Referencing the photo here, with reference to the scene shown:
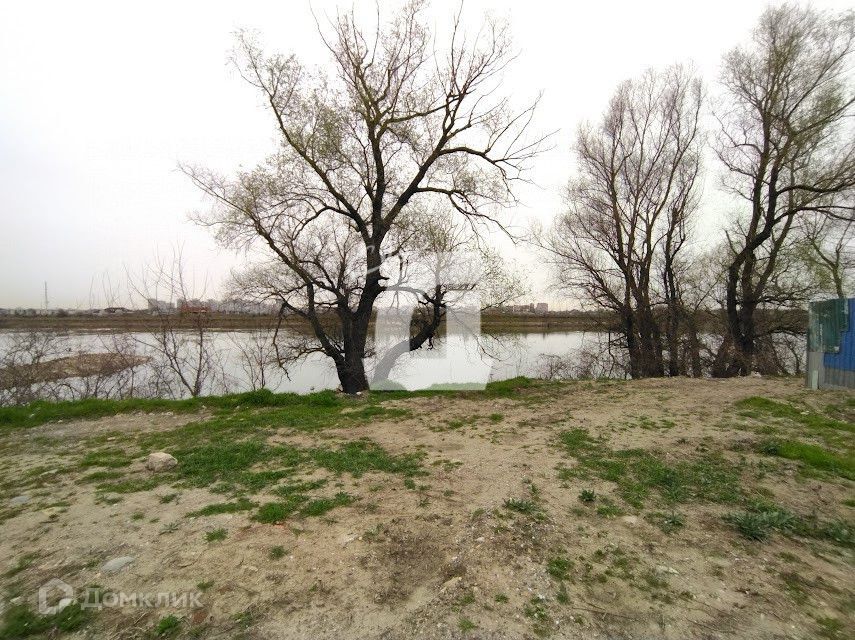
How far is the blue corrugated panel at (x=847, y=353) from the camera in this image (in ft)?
25.7

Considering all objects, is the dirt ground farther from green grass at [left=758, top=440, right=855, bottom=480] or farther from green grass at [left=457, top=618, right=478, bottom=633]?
green grass at [left=758, top=440, right=855, bottom=480]

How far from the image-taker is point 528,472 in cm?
423

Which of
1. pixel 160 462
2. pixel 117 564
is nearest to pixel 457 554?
pixel 117 564

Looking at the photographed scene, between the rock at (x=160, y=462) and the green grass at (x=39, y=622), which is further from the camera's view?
the rock at (x=160, y=462)

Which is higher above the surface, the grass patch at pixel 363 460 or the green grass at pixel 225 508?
the green grass at pixel 225 508

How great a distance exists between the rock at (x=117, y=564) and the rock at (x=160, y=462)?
73.6 inches

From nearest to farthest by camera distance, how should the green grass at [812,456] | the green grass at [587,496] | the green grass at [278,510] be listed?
1. the green grass at [278,510]
2. the green grass at [587,496]
3. the green grass at [812,456]

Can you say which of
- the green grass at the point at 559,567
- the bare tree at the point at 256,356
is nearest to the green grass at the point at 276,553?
the green grass at the point at 559,567

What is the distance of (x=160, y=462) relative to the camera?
4395mm

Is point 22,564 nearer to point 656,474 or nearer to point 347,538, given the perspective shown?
point 347,538

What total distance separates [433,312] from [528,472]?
8586mm

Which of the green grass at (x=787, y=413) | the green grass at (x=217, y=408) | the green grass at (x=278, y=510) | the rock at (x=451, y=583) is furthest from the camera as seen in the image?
the green grass at (x=217, y=408)

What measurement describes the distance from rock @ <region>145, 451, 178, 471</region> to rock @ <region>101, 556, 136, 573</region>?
187 cm

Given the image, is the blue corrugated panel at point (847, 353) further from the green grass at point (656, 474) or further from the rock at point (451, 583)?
the rock at point (451, 583)
